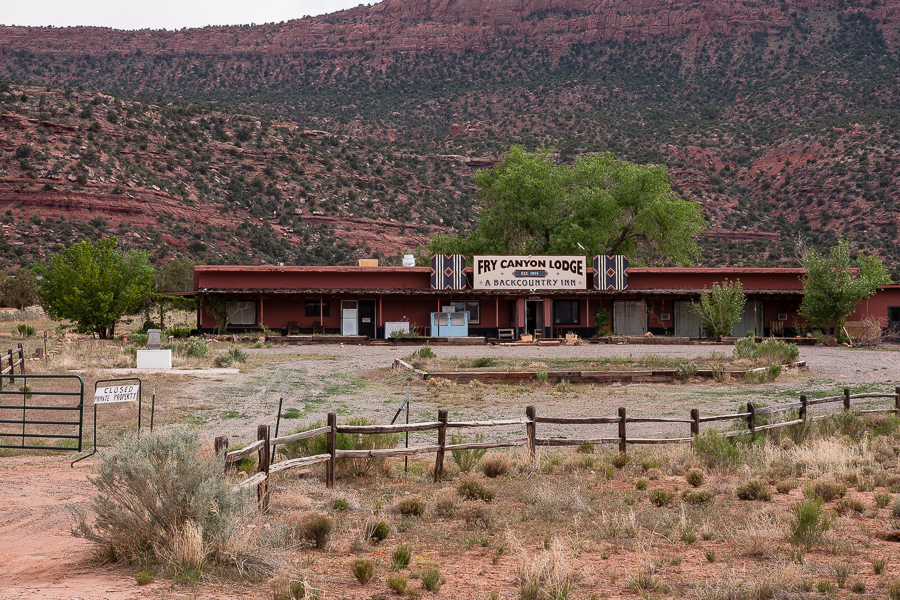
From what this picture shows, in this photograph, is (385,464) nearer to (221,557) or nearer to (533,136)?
(221,557)

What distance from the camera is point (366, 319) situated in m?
41.4

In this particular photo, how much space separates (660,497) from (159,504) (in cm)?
569

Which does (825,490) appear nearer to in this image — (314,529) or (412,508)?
(412,508)

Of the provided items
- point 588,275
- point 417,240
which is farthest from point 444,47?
point 588,275

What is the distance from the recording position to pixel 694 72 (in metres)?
96.7

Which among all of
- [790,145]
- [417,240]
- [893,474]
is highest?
[790,145]

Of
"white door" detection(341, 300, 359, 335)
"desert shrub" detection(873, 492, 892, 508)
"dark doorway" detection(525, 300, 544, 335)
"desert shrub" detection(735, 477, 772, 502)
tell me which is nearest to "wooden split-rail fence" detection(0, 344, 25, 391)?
"desert shrub" detection(735, 477, 772, 502)

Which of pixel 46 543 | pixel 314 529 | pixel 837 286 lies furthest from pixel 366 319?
pixel 46 543

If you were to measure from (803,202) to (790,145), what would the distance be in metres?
6.23

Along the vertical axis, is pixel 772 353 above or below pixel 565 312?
below

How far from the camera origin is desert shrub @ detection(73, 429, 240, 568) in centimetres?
682

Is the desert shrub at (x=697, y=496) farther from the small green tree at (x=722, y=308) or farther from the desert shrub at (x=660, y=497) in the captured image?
the small green tree at (x=722, y=308)

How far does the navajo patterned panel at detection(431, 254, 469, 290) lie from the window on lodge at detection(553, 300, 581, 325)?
5.14 m

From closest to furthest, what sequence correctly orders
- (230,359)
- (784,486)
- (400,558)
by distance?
(400,558), (784,486), (230,359)
